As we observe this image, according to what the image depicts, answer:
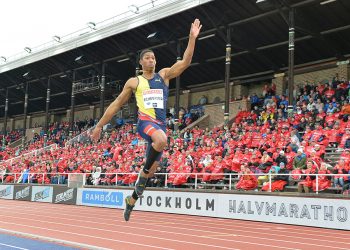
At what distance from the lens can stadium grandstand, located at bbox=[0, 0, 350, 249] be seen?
14805mm

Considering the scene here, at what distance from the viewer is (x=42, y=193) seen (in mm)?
24797

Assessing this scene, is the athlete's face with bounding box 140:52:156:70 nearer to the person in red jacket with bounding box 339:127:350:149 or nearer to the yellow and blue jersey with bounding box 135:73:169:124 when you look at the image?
the yellow and blue jersey with bounding box 135:73:169:124

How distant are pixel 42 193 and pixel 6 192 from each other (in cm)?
428

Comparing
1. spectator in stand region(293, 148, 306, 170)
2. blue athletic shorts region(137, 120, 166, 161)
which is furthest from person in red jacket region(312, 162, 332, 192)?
blue athletic shorts region(137, 120, 166, 161)

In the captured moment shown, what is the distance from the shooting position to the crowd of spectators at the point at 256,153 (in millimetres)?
14227

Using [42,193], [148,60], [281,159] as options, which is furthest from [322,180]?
[42,193]

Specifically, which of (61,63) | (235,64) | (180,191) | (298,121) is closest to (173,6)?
(235,64)

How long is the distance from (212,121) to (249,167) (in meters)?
16.3

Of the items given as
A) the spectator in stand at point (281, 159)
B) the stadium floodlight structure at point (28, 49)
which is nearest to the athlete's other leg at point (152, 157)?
the spectator in stand at point (281, 159)

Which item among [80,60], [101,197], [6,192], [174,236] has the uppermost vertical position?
[80,60]

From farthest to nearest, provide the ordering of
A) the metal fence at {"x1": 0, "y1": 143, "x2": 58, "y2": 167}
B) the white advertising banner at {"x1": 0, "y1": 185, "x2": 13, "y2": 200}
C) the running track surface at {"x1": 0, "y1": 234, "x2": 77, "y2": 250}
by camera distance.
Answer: the metal fence at {"x1": 0, "y1": 143, "x2": 58, "y2": 167}
the white advertising banner at {"x1": 0, "y1": 185, "x2": 13, "y2": 200}
the running track surface at {"x1": 0, "y1": 234, "x2": 77, "y2": 250}

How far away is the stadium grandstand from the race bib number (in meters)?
3.02

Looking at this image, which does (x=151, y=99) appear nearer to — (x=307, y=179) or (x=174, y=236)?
(x=174, y=236)

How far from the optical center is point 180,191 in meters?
17.3
